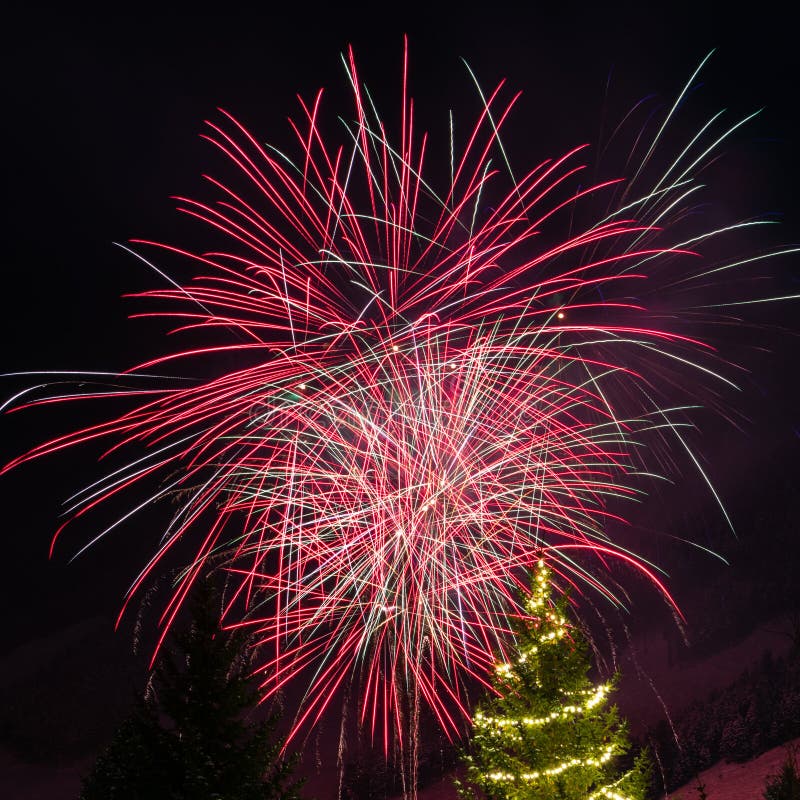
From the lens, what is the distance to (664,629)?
65562 millimetres

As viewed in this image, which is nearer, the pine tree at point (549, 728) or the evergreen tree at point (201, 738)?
the evergreen tree at point (201, 738)

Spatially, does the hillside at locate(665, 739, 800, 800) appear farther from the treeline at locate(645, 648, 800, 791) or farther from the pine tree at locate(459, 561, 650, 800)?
the pine tree at locate(459, 561, 650, 800)

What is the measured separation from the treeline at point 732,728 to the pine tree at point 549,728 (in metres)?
20.4

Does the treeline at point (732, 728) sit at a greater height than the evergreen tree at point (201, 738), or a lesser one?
lesser

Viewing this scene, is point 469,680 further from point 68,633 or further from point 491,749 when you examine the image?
point 491,749

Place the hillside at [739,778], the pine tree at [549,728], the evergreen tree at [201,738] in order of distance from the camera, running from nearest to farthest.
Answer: the evergreen tree at [201,738] → the pine tree at [549,728] → the hillside at [739,778]

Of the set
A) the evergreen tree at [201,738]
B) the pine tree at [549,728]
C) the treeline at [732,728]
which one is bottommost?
the treeline at [732,728]

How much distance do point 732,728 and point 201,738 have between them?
34.5 metres

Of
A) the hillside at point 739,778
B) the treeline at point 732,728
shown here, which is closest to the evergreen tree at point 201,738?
the treeline at point 732,728

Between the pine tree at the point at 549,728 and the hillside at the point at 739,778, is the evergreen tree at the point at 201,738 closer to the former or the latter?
the pine tree at the point at 549,728

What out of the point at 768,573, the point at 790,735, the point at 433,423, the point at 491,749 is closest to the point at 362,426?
the point at 433,423

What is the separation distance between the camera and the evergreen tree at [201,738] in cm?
1121

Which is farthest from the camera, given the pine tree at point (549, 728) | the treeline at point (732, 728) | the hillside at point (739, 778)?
the treeline at point (732, 728)

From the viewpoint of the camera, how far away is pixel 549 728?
13320 mm
